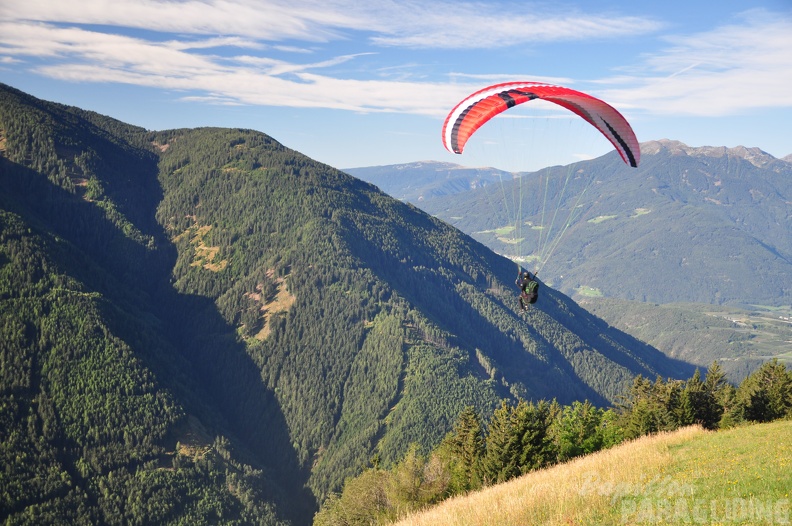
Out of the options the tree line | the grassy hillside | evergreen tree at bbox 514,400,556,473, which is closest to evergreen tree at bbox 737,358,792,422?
the tree line

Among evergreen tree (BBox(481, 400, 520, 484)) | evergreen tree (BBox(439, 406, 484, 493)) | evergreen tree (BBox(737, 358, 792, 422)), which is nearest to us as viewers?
evergreen tree (BBox(481, 400, 520, 484))

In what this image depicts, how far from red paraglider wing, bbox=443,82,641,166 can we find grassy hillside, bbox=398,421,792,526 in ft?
57.8

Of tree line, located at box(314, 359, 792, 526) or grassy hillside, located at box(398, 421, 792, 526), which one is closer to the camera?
grassy hillside, located at box(398, 421, 792, 526)

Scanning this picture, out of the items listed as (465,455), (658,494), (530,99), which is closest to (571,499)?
(658,494)

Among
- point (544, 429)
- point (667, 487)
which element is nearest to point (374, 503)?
point (544, 429)

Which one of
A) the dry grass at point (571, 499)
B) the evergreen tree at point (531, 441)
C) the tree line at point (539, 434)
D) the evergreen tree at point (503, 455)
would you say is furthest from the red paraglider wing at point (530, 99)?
the evergreen tree at point (503, 455)

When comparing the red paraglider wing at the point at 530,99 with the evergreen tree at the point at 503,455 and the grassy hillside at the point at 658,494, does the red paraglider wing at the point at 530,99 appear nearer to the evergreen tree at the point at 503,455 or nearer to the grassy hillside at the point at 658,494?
the grassy hillside at the point at 658,494

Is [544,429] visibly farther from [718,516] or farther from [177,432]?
[177,432]

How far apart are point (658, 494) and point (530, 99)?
85.2 feet

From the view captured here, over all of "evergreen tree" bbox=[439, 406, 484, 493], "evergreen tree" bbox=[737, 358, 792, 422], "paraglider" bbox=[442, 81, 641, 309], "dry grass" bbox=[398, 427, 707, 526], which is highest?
"paraglider" bbox=[442, 81, 641, 309]

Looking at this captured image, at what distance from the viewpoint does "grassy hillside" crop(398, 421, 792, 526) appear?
656 inches

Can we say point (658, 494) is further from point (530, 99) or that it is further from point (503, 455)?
point (503, 455)

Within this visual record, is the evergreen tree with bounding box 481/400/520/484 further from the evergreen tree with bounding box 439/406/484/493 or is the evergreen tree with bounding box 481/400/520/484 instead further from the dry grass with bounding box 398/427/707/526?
the dry grass with bounding box 398/427/707/526

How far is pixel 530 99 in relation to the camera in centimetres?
3712
